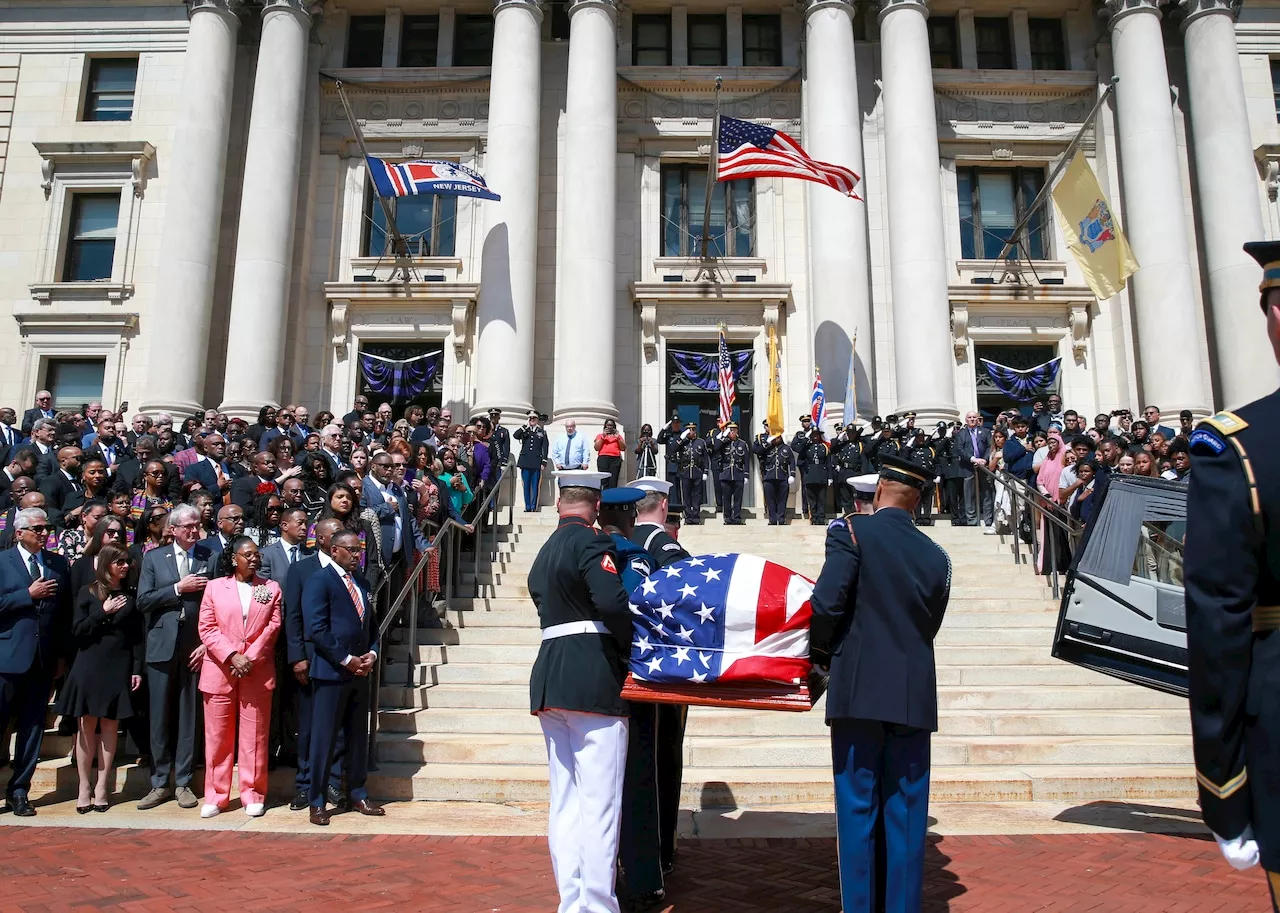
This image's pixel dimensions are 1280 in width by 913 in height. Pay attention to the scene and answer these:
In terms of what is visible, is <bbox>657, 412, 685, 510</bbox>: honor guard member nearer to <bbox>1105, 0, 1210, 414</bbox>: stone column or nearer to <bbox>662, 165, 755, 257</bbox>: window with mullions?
<bbox>662, 165, 755, 257</bbox>: window with mullions

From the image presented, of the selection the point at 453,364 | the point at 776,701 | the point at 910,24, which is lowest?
the point at 776,701

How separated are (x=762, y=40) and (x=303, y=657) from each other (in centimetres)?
2210

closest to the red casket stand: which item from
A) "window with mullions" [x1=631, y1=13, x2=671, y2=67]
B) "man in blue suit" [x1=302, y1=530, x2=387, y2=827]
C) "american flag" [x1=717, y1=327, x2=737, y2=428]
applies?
"man in blue suit" [x1=302, y1=530, x2=387, y2=827]

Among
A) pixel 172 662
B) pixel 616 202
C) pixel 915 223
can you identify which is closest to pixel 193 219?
pixel 616 202

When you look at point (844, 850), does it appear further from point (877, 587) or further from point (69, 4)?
point (69, 4)

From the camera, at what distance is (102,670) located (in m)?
7.80

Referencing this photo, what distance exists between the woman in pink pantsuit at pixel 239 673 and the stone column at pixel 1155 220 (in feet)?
63.7

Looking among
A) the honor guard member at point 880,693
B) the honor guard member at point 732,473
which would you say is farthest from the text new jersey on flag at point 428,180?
the honor guard member at point 880,693

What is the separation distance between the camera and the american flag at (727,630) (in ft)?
16.8

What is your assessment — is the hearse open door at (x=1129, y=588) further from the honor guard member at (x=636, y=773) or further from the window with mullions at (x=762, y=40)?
the window with mullions at (x=762, y=40)

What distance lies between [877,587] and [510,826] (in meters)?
3.66

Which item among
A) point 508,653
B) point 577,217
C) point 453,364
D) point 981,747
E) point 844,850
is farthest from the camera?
point 453,364

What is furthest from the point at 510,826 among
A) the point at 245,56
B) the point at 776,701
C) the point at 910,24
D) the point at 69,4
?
the point at 69,4

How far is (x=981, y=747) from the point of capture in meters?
8.42
